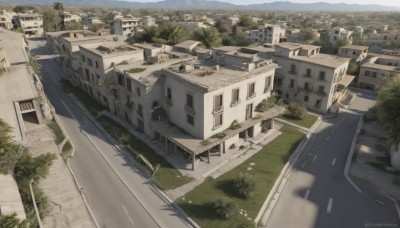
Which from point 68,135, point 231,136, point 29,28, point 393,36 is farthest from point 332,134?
point 29,28

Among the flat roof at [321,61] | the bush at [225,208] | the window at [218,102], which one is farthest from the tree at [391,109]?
the bush at [225,208]

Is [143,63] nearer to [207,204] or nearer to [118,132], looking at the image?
[118,132]

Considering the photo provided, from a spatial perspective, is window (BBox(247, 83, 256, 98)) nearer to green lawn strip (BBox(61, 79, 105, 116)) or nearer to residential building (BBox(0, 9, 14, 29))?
green lawn strip (BBox(61, 79, 105, 116))

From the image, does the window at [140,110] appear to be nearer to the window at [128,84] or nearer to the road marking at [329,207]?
the window at [128,84]

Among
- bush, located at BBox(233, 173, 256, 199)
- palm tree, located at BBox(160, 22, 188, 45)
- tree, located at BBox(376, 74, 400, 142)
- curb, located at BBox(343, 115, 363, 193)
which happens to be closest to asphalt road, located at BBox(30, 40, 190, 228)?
bush, located at BBox(233, 173, 256, 199)

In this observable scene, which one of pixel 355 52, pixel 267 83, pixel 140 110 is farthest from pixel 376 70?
pixel 140 110

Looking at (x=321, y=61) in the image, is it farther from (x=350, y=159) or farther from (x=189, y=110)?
(x=189, y=110)
